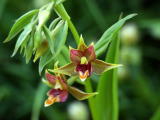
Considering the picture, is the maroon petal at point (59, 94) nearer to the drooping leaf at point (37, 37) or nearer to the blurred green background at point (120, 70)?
the drooping leaf at point (37, 37)

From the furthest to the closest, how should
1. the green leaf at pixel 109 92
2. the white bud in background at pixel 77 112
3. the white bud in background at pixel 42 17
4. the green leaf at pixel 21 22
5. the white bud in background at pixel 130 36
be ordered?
the white bud in background at pixel 130 36, the white bud in background at pixel 77 112, the green leaf at pixel 109 92, the green leaf at pixel 21 22, the white bud in background at pixel 42 17

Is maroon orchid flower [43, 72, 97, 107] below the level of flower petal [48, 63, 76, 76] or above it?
below

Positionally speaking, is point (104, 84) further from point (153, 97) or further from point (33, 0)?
point (33, 0)

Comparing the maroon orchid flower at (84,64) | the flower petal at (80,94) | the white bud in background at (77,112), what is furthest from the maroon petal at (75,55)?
the white bud in background at (77,112)

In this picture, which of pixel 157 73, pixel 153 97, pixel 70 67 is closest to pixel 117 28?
pixel 70 67

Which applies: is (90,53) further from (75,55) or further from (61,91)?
(61,91)

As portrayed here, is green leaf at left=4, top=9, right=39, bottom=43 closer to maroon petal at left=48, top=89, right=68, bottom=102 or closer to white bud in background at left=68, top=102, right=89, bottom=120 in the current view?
maroon petal at left=48, top=89, right=68, bottom=102

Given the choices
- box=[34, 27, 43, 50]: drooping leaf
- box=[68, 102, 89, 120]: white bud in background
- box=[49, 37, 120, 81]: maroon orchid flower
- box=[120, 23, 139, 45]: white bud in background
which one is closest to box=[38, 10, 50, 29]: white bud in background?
box=[34, 27, 43, 50]: drooping leaf
